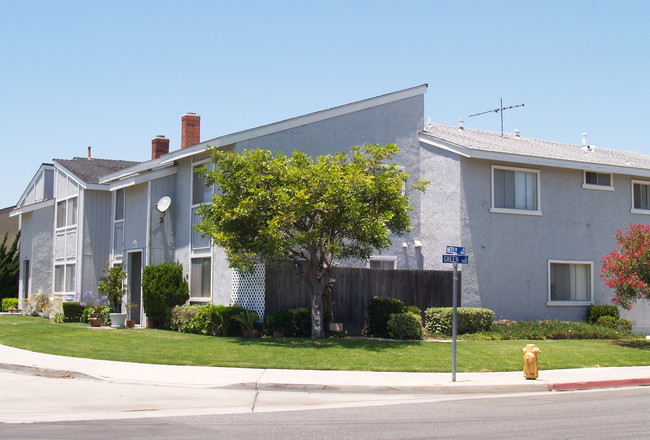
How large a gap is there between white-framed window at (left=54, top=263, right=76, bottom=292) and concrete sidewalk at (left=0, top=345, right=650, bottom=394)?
14201mm

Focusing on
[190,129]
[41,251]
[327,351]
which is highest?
[190,129]

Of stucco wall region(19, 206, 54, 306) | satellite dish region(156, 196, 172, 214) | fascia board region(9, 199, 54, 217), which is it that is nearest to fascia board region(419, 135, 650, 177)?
satellite dish region(156, 196, 172, 214)

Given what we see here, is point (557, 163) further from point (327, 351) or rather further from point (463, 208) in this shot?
point (327, 351)

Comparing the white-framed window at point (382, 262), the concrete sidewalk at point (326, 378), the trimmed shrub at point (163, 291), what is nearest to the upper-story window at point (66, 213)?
the trimmed shrub at point (163, 291)

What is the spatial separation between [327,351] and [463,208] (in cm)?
819

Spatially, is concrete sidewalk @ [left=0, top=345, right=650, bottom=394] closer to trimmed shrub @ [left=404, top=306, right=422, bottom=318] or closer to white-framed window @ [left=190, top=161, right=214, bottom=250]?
trimmed shrub @ [left=404, top=306, right=422, bottom=318]

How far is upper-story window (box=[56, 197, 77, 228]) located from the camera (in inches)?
1152

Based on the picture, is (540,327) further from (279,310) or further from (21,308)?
(21,308)

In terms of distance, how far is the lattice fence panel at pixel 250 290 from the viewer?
20.0 m

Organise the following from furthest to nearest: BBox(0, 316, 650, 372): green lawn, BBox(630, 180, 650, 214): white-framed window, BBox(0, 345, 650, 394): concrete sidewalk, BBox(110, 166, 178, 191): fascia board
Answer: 1. BBox(630, 180, 650, 214): white-framed window
2. BBox(110, 166, 178, 191): fascia board
3. BBox(0, 316, 650, 372): green lawn
4. BBox(0, 345, 650, 394): concrete sidewalk

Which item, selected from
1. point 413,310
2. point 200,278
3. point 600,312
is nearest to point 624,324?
point 600,312

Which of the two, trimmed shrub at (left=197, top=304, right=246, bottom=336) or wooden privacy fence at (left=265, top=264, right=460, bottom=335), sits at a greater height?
wooden privacy fence at (left=265, top=264, right=460, bottom=335)

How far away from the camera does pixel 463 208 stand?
22297 mm

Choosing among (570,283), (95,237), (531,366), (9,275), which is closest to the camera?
(531,366)
